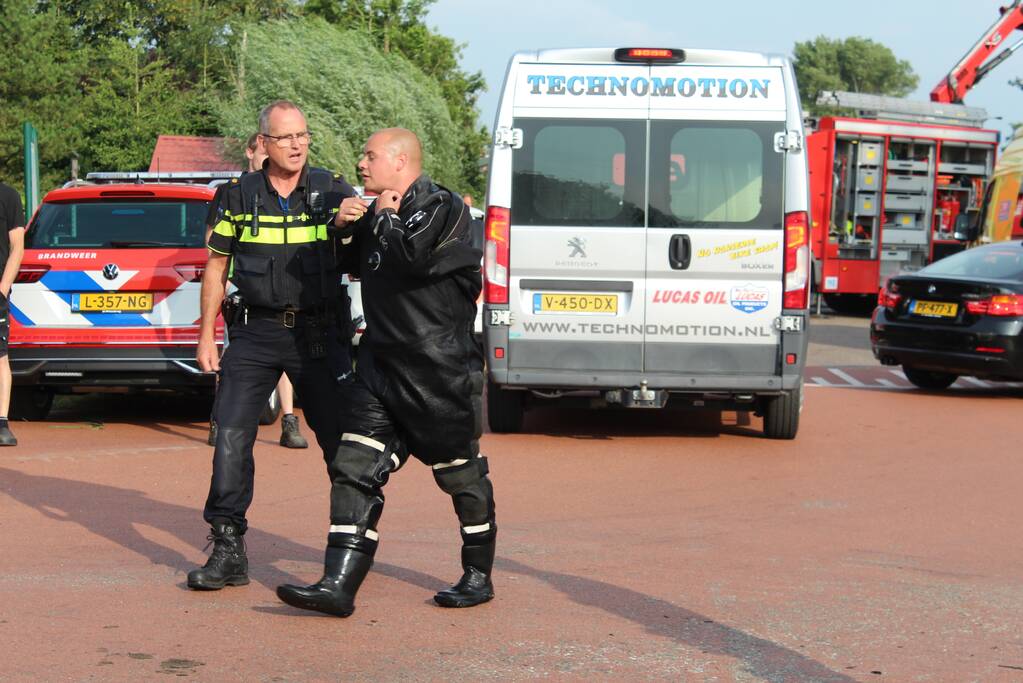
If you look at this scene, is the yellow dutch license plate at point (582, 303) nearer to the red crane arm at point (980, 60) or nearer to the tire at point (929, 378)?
the tire at point (929, 378)

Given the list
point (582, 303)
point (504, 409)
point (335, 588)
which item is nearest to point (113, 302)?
point (504, 409)

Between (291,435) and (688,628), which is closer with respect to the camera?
(688,628)

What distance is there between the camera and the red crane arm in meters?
30.9

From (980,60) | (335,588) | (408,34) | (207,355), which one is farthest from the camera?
(408,34)

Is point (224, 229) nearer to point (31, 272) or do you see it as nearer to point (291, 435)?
point (291, 435)

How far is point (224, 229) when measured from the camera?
620cm

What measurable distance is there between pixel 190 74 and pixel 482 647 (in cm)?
4706

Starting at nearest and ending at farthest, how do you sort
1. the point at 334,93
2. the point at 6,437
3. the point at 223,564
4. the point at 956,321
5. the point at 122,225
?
the point at 223,564
the point at 6,437
the point at 122,225
the point at 956,321
the point at 334,93

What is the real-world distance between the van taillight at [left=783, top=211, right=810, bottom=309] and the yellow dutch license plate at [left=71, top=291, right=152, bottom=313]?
13.8 feet

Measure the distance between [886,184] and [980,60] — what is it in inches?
255

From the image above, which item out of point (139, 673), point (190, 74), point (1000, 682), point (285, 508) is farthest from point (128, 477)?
point (190, 74)

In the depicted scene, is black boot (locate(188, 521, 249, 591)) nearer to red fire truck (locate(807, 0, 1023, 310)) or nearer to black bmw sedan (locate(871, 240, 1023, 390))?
black bmw sedan (locate(871, 240, 1023, 390))

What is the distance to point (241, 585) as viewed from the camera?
6.10 meters

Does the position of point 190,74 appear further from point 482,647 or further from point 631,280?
point 482,647
